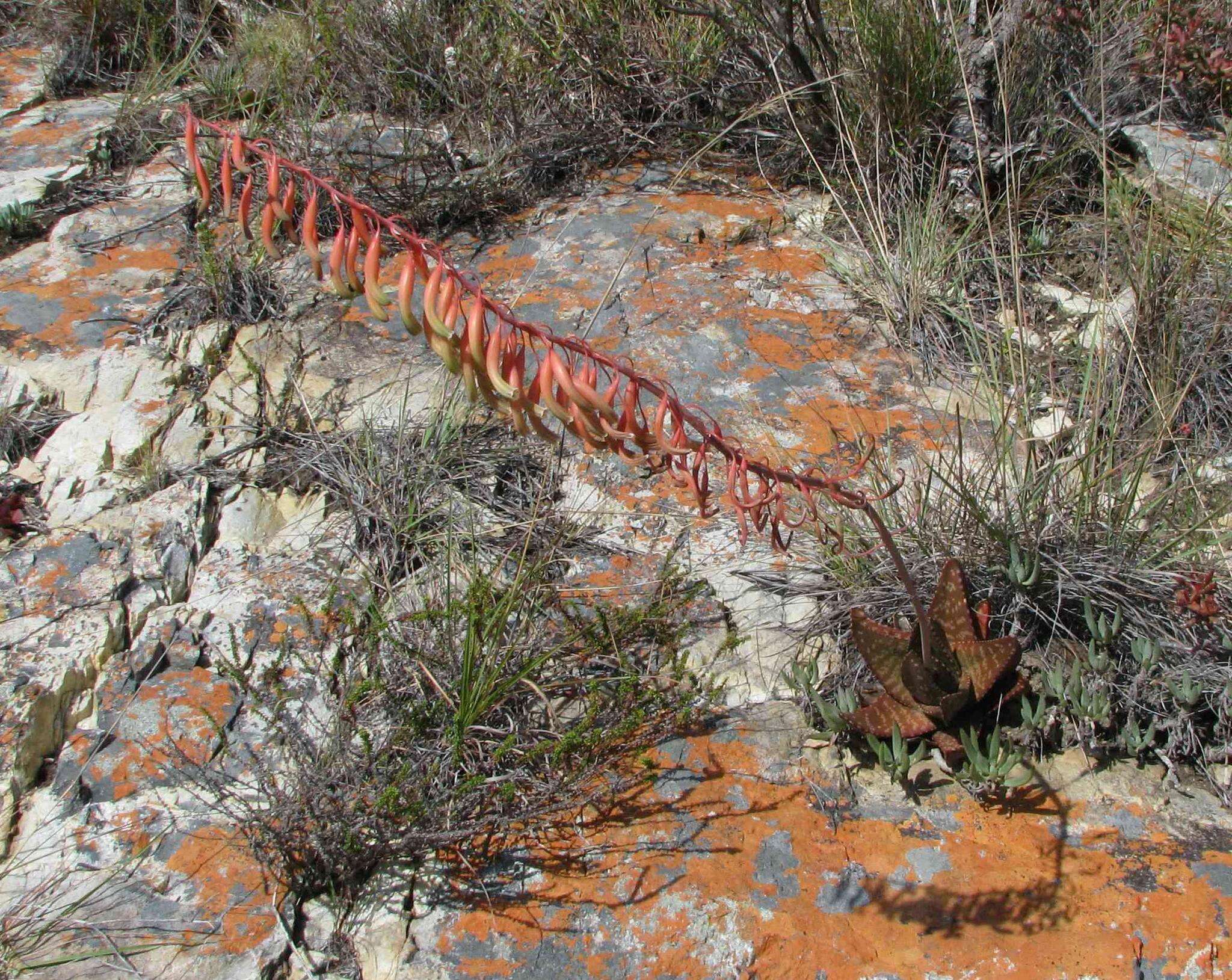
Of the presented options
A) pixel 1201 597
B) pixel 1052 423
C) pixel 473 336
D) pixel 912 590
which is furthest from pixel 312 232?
pixel 1052 423

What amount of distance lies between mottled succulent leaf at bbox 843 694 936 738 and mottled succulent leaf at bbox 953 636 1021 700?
0.43 ft

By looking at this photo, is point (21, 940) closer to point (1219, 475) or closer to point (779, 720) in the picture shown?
point (779, 720)

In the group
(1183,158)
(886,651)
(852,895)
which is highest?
(1183,158)

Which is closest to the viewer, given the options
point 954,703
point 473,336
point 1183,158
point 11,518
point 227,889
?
point 473,336

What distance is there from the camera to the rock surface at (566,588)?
1.84 metres

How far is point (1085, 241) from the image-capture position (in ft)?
11.3

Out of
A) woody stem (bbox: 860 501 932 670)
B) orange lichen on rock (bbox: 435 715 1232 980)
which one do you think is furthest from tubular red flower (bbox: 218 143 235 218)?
orange lichen on rock (bbox: 435 715 1232 980)

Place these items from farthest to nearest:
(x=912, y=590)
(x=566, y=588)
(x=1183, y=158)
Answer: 1. (x=1183, y=158)
2. (x=566, y=588)
3. (x=912, y=590)

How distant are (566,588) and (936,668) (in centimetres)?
94

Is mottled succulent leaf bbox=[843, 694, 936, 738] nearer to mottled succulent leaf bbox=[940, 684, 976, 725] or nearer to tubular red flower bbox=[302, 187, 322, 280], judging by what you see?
mottled succulent leaf bbox=[940, 684, 976, 725]

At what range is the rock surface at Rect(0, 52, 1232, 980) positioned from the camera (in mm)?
1841

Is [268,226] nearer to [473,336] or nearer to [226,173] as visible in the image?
[226,173]

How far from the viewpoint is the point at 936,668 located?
2057 millimetres

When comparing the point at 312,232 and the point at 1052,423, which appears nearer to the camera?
the point at 312,232
